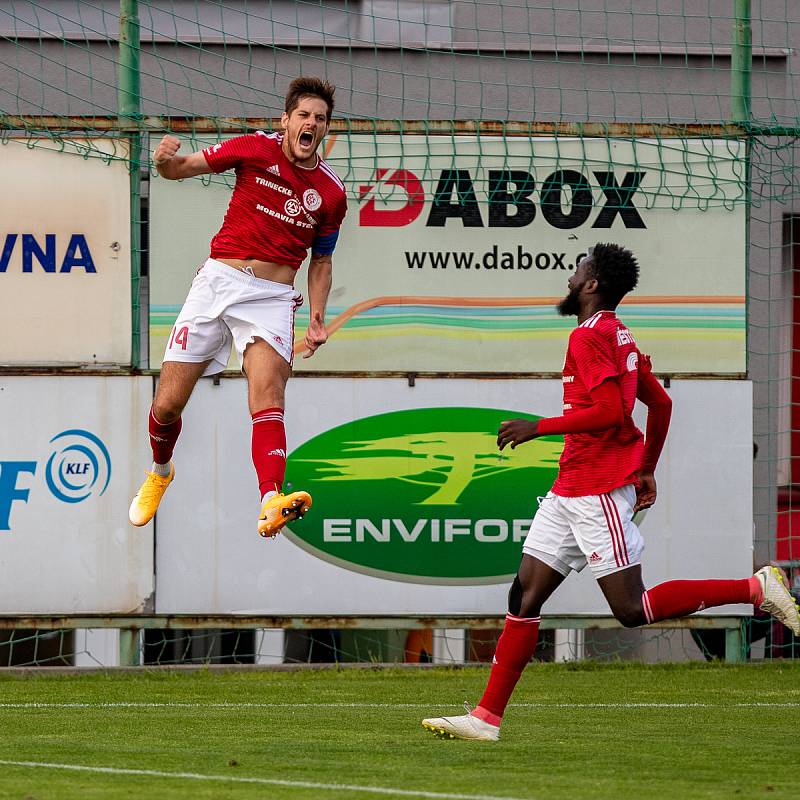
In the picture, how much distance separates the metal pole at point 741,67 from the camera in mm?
11227

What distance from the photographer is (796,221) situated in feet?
41.2

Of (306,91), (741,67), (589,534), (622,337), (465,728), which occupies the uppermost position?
(741,67)

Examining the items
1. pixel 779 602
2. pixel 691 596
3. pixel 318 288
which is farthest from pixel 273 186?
pixel 779 602

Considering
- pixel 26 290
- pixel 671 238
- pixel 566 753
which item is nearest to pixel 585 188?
pixel 671 238

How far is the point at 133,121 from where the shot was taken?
10.8m

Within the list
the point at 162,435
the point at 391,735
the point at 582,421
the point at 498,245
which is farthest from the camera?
the point at 498,245

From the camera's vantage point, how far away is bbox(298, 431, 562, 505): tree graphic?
10.7 meters

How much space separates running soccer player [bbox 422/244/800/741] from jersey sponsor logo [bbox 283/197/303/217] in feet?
5.06

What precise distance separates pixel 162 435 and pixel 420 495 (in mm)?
3070

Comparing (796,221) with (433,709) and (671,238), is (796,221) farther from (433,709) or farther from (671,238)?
(433,709)

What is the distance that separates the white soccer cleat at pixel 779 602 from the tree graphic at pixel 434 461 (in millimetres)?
4129

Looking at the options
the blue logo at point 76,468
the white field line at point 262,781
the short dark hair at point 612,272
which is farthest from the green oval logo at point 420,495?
the white field line at point 262,781

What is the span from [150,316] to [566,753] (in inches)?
208

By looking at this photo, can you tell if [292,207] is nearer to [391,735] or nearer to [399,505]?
[391,735]
